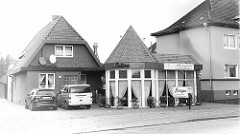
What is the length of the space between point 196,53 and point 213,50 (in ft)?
6.34

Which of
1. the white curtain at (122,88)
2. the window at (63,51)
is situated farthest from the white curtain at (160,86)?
the window at (63,51)

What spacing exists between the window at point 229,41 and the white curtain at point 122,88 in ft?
36.9

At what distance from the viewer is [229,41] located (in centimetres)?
2948

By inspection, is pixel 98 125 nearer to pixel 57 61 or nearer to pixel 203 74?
pixel 57 61

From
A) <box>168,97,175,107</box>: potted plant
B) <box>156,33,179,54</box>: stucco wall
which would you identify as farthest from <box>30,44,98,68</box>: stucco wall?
<box>156,33,179,54</box>: stucco wall

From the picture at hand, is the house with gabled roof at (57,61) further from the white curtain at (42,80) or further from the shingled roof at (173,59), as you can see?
the shingled roof at (173,59)

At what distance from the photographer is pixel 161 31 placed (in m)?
33.7

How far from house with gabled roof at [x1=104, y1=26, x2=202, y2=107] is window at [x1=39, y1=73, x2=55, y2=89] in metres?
4.86

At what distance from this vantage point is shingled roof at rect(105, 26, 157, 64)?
23250mm

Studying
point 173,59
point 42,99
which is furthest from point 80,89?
point 173,59

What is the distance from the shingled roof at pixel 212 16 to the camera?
2886 cm

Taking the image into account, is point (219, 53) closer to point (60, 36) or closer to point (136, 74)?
point (136, 74)

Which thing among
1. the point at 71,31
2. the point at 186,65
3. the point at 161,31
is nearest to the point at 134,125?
the point at 186,65

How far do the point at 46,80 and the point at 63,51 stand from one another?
9.57 feet
